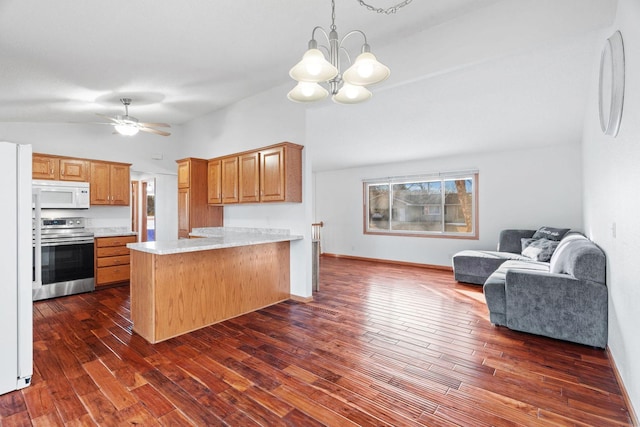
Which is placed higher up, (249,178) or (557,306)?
(249,178)

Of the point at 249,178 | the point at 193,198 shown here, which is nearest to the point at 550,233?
the point at 249,178

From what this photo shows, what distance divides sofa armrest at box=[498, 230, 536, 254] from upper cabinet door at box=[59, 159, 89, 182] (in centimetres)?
696

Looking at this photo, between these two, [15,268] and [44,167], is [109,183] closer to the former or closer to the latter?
[44,167]

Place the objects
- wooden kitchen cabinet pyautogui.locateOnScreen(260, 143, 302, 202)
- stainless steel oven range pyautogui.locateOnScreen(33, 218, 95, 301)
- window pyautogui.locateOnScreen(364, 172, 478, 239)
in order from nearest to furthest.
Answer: wooden kitchen cabinet pyautogui.locateOnScreen(260, 143, 302, 202) < stainless steel oven range pyautogui.locateOnScreen(33, 218, 95, 301) < window pyautogui.locateOnScreen(364, 172, 478, 239)

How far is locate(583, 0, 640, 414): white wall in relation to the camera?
1729 millimetres

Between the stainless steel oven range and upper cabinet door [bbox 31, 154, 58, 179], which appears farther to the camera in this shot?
upper cabinet door [bbox 31, 154, 58, 179]

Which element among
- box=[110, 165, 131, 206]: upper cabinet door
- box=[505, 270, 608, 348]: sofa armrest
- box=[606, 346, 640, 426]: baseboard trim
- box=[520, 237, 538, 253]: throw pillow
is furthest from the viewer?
box=[110, 165, 131, 206]: upper cabinet door

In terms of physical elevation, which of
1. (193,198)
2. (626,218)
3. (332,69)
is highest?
(332,69)

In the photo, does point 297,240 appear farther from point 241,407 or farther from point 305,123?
point 241,407

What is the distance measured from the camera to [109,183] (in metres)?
5.12

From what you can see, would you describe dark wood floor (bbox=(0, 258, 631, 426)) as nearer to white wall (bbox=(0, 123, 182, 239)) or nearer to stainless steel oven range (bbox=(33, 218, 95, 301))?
stainless steel oven range (bbox=(33, 218, 95, 301))

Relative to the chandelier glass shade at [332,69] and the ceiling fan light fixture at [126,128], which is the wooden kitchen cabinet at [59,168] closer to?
the ceiling fan light fixture at [126,128]

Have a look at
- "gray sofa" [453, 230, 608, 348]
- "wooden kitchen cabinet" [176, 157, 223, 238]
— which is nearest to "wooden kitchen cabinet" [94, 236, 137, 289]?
"wooden kitchen cabinet" [176, 157, 223, 238]

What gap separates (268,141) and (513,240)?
444 cm
